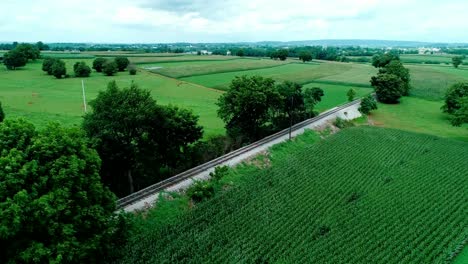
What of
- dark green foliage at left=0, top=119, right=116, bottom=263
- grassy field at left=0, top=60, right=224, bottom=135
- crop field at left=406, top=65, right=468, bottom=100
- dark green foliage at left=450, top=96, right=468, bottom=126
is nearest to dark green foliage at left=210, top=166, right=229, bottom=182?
dark green foliage at left=0, top=119, right=116, bottom=263

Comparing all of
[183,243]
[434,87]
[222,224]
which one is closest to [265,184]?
[222,224]

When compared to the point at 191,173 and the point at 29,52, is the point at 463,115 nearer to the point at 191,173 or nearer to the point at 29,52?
the point at 191,173

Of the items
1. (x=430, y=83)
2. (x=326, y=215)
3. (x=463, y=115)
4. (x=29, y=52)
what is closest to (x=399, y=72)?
(x=430, y=83)

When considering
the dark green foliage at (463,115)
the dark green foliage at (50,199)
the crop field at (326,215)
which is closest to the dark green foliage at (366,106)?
the dark green foliage at (463,115)

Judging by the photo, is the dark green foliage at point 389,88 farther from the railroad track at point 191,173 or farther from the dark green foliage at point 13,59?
the dark green foliage at point 13,59

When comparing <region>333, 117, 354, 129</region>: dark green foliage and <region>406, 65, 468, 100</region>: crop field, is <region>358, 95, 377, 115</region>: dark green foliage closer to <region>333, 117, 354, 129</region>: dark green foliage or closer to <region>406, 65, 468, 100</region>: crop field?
<region>333, 117, 354, 129</region>: dark green foliage

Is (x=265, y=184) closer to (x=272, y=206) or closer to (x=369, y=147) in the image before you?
(x=272, y=206)

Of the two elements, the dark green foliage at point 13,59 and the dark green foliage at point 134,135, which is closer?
the dark green foliage at point 134,135
